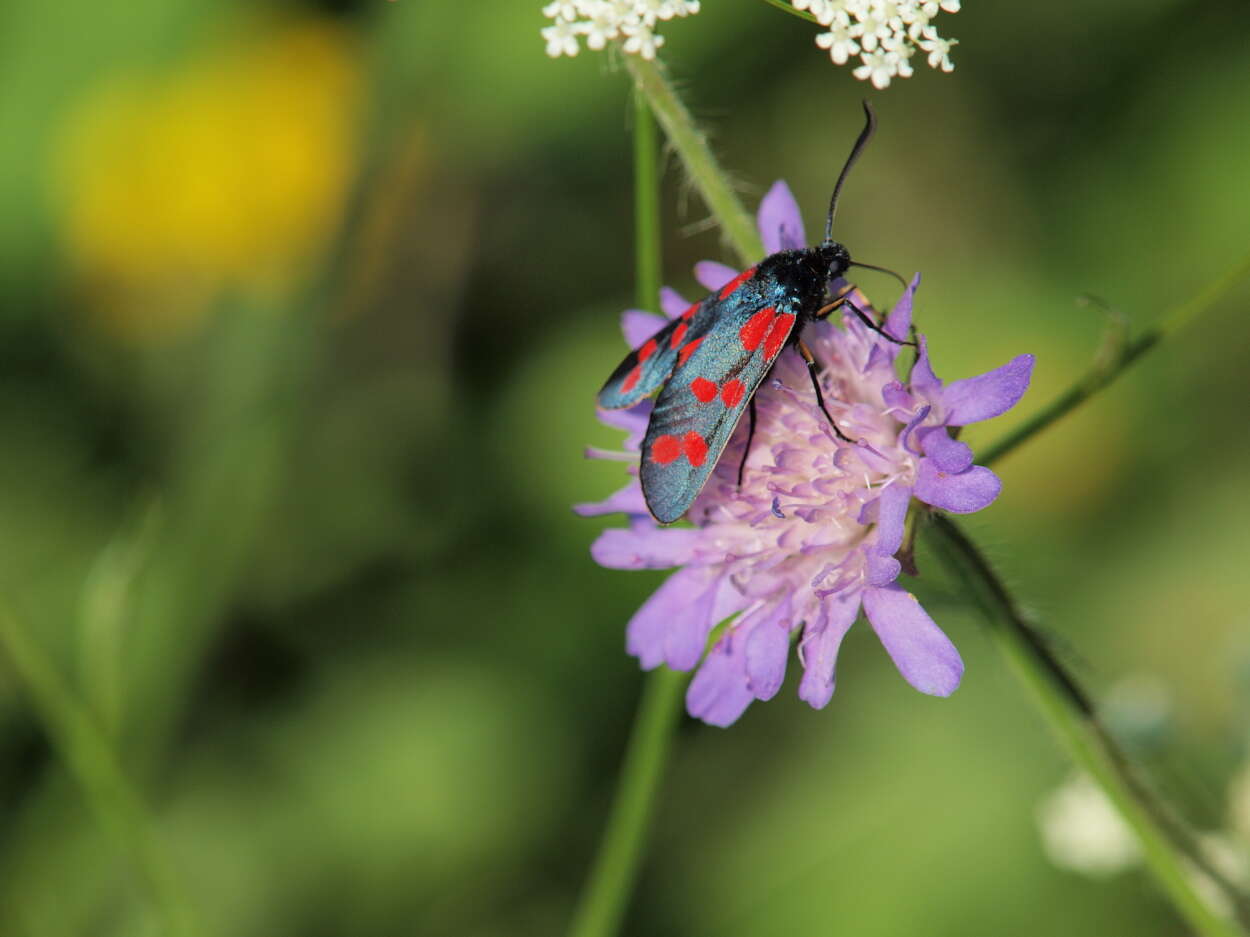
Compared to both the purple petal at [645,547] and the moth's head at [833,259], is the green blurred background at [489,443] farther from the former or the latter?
the moth's head at [833,259]

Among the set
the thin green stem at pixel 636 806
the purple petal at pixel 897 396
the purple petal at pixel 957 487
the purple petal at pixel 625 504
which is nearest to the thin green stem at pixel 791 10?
the purple petal at pixel 897 396

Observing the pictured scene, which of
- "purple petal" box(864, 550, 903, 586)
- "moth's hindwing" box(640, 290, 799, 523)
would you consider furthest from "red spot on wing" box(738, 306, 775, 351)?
"purple petal" box(864, 550, 903, 586)

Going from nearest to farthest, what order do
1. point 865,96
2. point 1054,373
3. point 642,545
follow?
point 642,545 → point 1054,373 → point 865,96

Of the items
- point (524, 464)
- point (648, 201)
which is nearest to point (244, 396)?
point (524, 464)

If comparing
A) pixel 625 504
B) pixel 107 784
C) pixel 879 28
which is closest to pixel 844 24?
pixel 879 28

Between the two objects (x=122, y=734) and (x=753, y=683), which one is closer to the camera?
(x=753, y=683)

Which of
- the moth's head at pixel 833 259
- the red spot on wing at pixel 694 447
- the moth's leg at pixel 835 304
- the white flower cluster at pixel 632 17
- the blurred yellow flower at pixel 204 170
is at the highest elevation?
the blurred yellow flower at pixel 204 170

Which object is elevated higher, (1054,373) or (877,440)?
(877,440)

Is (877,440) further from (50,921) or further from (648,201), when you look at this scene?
(50,921)
